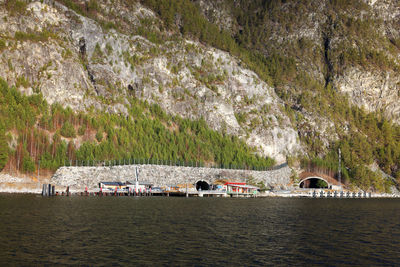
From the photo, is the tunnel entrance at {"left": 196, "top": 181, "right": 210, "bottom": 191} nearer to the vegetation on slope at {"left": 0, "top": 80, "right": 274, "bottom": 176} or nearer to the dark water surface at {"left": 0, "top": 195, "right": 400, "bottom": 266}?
the vegetation on slope at {"left": 0, "top": 80, "right": 274, "bottom": 176}

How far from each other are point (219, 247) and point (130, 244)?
31.3 ft

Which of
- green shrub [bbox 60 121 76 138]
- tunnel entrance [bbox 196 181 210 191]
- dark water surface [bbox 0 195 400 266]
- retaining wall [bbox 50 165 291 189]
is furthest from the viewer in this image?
tunnel entrance [bbox 196 181 210 191]

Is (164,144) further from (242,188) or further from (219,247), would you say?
(219,247)

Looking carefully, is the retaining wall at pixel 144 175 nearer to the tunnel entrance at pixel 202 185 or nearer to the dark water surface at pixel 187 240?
the tunnel entrance at pixel 202 185

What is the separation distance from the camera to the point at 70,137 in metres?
171

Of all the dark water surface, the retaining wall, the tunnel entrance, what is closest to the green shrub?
the retaining wall

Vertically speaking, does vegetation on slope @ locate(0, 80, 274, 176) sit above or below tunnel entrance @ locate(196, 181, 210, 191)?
above

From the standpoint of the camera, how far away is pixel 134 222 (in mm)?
65812

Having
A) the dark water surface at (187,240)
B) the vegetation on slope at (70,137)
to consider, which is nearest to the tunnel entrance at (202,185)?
the vegetation on slope at (70,137)

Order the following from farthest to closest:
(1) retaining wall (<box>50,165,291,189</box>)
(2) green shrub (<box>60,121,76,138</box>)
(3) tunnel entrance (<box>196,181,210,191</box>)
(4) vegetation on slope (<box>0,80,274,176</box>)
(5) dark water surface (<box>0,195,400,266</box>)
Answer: (3) tunnel entrance (<box>196,181,210,191</box>)
(2) green shrub (<box>60,121,76,138</box>)
(4) vegetation on slope (<box>0,80,274,176</box>)
(1) retaining wall (<box>50,165,291,189</box>)
(5) dark water surface (<box>0,195,400,266</box>)

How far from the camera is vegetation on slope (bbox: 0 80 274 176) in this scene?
15512 cm

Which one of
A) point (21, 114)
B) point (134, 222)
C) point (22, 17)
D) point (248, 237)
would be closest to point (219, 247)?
point (248, 237)

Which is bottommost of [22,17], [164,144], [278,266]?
[278,266]

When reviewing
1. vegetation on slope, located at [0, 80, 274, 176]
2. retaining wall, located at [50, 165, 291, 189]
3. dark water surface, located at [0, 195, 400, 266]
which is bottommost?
dark water surface, located at [0, 195, 400, 266]
